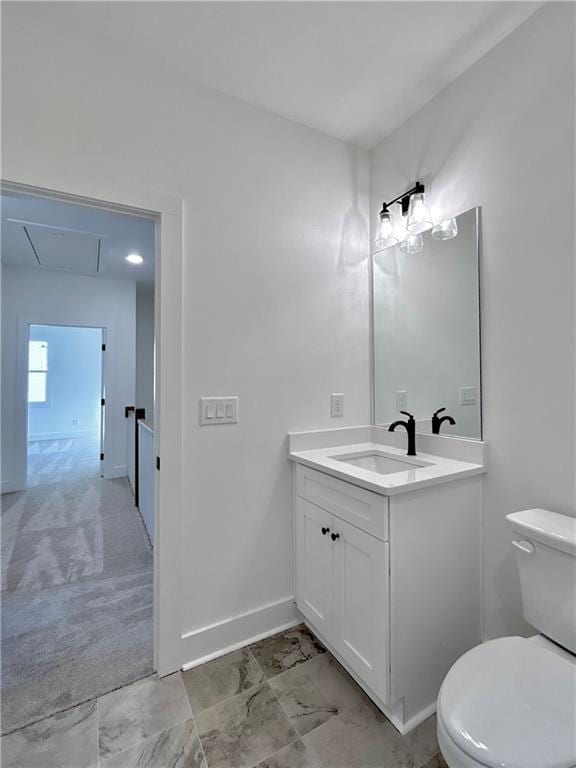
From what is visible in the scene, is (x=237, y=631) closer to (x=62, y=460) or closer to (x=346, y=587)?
(x=346, y=587)

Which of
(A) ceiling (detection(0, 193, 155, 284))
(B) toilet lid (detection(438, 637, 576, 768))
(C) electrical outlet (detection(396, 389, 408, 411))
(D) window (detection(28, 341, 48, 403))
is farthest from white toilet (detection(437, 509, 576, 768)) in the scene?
(D) window (detection(28, 341, 48, 403))

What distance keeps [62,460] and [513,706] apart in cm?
634

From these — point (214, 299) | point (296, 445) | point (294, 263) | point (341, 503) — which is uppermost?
point (294, 263)

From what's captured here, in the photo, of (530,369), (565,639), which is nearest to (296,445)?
(530,369)

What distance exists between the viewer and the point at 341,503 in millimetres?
1472

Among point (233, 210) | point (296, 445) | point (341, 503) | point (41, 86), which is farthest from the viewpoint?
point (296, 445)

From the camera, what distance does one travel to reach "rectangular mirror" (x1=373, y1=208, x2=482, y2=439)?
1600mm

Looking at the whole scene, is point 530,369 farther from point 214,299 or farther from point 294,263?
point 214,299

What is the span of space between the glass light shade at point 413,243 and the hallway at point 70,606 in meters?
2.33

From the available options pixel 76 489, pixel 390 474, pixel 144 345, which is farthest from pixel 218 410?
pixel 144 345

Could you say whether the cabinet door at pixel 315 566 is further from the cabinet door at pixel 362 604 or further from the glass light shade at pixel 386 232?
the glass light shade at pixel 386 232

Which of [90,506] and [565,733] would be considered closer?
[565,733]

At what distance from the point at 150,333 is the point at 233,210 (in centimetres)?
414

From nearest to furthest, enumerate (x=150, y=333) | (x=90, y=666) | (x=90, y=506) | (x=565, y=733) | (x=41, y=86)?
(x=565, y=733) < (x=41, y=86) < (x=90, y=666) < (x=90, y=506) < (x=150, y=333)
